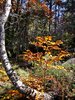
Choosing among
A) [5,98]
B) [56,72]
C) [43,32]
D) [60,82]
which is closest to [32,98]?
[5,98]

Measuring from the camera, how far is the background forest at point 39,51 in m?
8.73

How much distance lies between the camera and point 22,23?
27.0 metres

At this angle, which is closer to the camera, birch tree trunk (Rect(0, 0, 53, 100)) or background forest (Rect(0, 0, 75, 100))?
birch tree trunk (Rect(0, 0, 53, 100))

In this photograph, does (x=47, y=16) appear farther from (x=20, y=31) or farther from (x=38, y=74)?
(x=38, y=74)

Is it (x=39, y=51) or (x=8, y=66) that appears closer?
(x=8, y=66)

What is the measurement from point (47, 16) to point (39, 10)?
13.1 ft

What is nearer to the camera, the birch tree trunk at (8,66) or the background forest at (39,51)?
the birch tree trunk at (8,66)

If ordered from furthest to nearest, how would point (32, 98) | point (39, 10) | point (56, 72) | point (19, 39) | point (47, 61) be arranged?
point (39, 10)
point (19, 39)
point (56, 72)
point (47, 61)
point (32, 98)

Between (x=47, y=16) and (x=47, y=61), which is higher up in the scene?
(x=47, y=61)

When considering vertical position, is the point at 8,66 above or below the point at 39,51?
above

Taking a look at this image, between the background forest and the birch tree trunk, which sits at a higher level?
the birch tree trunk

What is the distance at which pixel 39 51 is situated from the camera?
23984mm

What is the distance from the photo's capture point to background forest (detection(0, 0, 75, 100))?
8.73 m

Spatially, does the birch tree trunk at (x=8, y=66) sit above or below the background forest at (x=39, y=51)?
above
